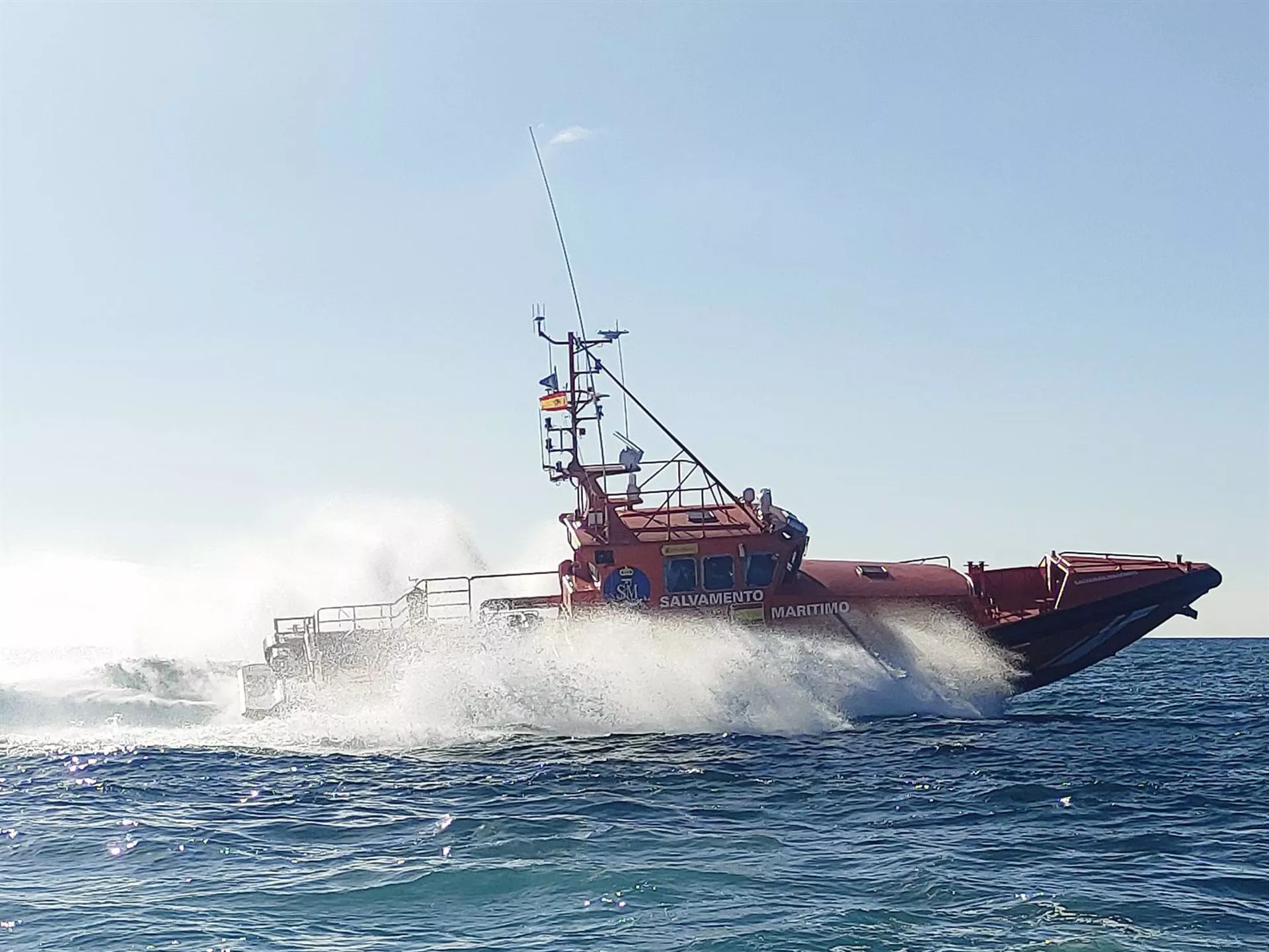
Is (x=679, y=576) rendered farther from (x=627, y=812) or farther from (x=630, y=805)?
(x=627, y=812)

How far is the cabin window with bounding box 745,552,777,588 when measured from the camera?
2058 centimetres

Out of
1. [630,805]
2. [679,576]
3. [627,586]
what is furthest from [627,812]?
[679,576]

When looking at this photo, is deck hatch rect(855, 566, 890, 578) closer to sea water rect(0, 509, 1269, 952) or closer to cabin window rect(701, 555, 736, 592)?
sea water rect(0, 509, 1269, 952)

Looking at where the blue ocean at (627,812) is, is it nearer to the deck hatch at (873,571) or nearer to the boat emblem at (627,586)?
the boat emblem at (627,586)

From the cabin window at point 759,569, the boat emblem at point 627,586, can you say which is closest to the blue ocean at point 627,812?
the boat emblem at point 627,586

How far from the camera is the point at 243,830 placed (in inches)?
465

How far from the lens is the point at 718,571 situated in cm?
2056

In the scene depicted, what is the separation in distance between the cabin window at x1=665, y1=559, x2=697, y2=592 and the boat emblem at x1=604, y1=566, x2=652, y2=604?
34 centimetres

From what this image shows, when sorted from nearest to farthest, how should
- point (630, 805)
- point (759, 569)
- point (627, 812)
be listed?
1. point (627, 812)
2. point (630, 805)
3. point (759, 569)

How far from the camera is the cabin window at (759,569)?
20578 mm

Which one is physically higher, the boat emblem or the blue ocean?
the boat emblem

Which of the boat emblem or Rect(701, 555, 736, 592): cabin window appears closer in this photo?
the boat emblem

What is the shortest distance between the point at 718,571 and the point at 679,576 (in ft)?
2.27

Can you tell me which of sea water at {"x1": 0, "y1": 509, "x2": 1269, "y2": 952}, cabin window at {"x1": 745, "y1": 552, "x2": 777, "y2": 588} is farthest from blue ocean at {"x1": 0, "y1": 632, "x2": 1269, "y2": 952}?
cabin window at {"x1": 745, "y1": 552, "x2": 777, "y2": 588}
